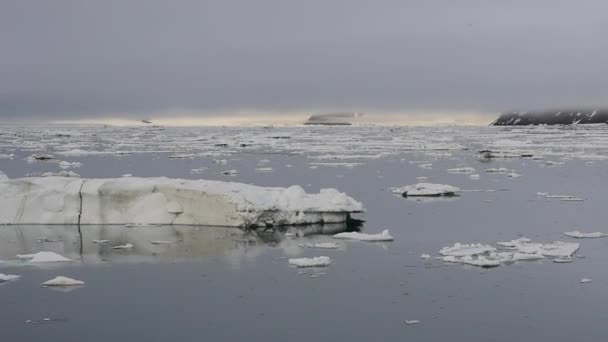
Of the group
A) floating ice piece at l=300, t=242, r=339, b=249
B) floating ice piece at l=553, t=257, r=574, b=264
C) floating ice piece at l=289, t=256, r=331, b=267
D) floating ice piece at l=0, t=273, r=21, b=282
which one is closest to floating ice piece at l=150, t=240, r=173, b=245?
floating ice piece at l=300, t=242, r=339, b=249

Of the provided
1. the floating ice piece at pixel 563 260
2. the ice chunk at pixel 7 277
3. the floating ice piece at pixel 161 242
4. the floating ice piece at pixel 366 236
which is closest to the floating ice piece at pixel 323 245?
the floating ice piece at pixel 366 236

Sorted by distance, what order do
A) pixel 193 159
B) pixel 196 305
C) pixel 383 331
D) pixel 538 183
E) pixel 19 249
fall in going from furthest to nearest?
pixel 193 159 < pixel 538 183 < pixel 19 249 < pixel 196 305 < pixel 383 331

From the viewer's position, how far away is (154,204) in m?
12.2

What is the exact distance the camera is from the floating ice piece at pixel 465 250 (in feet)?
31.2

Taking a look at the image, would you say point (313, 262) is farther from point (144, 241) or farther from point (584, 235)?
point (584, 235)

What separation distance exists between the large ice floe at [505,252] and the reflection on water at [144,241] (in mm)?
2303

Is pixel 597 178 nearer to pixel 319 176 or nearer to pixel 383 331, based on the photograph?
pixel 319 176

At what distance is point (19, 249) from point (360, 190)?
853 cm

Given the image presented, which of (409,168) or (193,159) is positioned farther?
(193,159)

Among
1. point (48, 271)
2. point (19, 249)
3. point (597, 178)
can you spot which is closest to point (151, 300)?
point (48, 271)

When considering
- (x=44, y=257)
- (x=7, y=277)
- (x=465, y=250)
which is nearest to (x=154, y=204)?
(x=44, y=257)

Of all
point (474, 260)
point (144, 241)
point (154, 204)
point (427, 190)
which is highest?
point (154, 204)

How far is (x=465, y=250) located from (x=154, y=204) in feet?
17.2

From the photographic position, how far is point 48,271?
8875 millimetres
